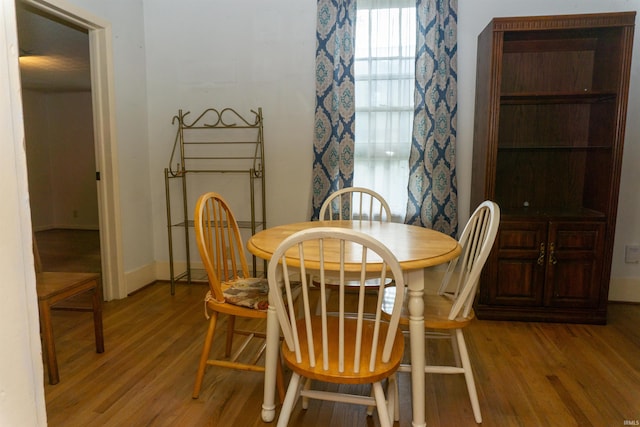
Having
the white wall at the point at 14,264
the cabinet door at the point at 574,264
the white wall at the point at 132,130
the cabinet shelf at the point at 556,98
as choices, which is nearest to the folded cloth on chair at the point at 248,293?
the white wall at the point at 14,264

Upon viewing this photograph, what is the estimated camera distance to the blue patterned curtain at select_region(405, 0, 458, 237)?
9.75 ft

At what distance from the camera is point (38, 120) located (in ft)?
19.9

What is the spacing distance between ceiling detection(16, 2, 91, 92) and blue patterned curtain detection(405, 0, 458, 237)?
2392mm

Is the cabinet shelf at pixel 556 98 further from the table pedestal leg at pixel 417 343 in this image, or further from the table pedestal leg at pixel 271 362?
the table pedestal leg at pixel 271 362

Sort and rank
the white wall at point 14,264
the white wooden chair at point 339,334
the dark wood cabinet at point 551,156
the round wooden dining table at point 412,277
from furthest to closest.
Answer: the dark wood cabinet at point 551,156 → the round wooden dining table at point 412,277 → the white wooden chair at point 339,334 → the white wall at point 14,264

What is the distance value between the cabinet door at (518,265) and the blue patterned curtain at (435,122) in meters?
0.49

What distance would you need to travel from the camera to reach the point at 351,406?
70.7 inches

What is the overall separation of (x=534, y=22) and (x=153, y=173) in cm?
301

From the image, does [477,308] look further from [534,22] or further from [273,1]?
[273,1]

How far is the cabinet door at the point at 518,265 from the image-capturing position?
2.63 m

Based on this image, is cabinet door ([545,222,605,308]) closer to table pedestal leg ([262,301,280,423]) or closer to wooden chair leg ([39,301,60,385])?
table pedestal leg ([262,301,280,423])

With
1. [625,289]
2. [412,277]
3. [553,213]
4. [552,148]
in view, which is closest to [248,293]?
[412,277]

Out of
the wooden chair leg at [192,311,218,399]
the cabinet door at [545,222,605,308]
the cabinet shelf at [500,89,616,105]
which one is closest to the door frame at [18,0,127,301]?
the wooden chair leg at [192,311,218,399]

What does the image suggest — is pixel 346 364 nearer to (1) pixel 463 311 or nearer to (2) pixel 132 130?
(1) pixel 463 311
